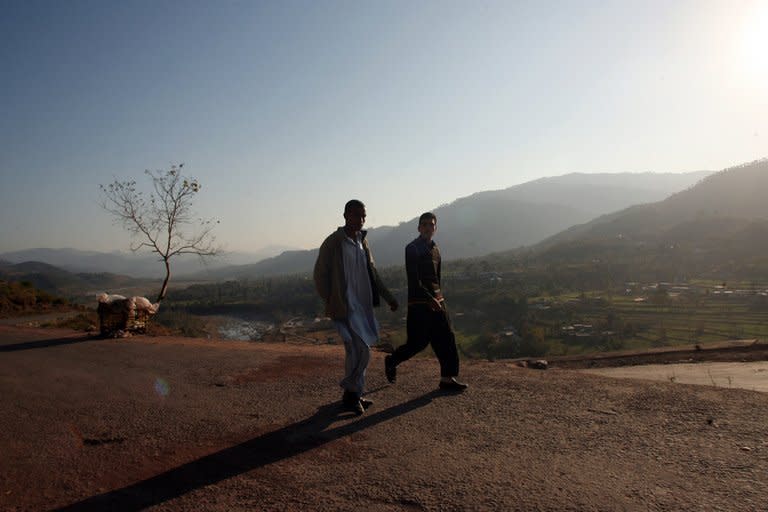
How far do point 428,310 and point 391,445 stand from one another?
1887 mm

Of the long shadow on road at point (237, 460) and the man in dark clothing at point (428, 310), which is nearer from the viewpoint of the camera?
the long shadow on road at point (237, 460)

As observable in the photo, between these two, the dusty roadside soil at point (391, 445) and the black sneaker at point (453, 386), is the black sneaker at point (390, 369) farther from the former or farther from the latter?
the black sneaker at point (453, 386)

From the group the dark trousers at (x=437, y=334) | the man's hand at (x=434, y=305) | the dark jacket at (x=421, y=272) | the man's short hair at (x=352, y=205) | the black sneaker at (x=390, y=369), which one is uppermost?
the man's short hair at (x=352, y=205)

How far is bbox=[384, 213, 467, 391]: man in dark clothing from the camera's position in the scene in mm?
5285

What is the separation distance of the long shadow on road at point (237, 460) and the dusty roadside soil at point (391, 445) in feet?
0.05

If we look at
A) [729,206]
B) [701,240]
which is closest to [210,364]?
[701,240]

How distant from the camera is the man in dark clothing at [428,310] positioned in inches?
208

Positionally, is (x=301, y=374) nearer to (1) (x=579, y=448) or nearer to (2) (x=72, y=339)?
(1) (x=579, y=448)

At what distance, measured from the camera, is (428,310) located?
535 centimetres

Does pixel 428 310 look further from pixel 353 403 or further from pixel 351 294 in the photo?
pixel 353 403

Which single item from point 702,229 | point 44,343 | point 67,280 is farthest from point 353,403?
point 67,280

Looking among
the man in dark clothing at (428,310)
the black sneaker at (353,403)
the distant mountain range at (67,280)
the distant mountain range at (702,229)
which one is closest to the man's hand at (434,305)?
the man in dark clothing at (428,310)

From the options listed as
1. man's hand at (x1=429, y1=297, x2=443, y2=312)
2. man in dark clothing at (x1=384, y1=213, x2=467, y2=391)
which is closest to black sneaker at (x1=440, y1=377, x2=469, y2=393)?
man in dark clothing at (x1=384, y1=213, x2=467, y2=391)

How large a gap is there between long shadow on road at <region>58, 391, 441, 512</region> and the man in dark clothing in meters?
0.66
